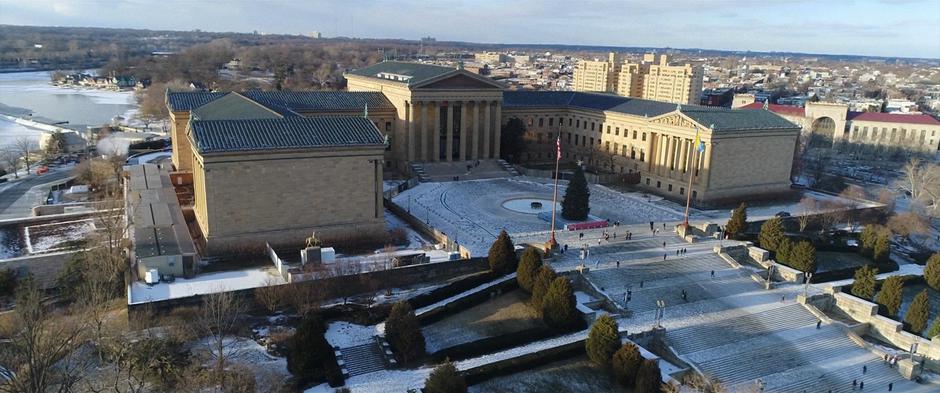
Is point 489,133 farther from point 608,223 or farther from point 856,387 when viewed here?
point 856,387

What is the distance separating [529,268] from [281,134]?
20895 millimetres

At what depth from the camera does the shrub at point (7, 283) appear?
38.3 m

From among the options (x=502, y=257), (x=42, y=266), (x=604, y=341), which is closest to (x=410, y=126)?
(x=502, y=257)

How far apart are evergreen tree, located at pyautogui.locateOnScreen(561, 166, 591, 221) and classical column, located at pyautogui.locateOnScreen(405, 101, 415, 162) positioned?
2427cm

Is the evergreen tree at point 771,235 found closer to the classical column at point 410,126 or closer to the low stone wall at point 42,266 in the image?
the classical column at point 410,126

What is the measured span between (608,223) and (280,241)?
94.0 ft

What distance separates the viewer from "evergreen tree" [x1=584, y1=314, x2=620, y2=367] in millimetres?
34000

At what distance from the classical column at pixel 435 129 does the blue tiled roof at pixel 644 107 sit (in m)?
11.9

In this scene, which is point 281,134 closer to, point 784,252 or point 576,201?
point 576,201

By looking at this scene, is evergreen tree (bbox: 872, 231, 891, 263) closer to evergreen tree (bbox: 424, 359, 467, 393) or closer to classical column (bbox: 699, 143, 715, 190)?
classical column (bbox: 699, 143, 715, 190)

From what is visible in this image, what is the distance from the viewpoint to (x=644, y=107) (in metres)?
78.4

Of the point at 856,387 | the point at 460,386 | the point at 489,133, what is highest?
the point at 489,133

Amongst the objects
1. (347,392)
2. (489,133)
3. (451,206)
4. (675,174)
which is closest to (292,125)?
(451,206)

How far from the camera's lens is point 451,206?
63.0 metres
